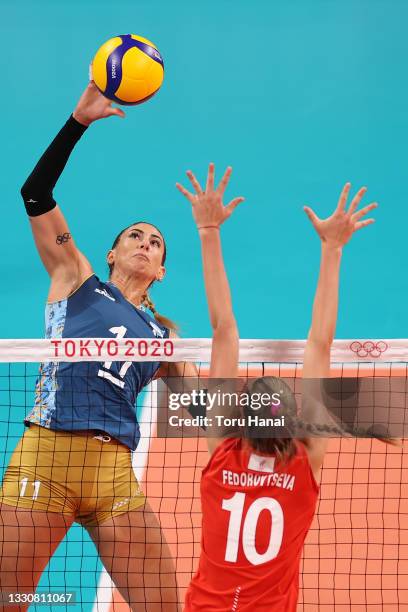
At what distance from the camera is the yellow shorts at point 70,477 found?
4266 mm

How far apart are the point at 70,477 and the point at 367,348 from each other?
5.04 ft

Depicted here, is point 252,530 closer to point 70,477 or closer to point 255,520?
point 255,520

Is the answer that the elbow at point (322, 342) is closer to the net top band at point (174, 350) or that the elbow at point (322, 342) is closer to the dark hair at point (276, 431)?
the dark hair at point (276, 431)

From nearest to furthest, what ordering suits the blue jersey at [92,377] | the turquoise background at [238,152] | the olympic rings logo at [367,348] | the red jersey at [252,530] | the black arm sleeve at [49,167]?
the red jersey at [252,530], the black arm sleeve at [49,167], the blue jersey at [92,377], the olympic rings logo at [367,348], the turquoise background at [238,152]

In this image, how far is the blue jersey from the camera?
14.4ft

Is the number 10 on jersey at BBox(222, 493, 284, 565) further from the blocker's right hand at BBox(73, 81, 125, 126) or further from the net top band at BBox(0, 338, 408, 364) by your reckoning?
the blocker's right hand at BBox(73, 81, 125, 126)

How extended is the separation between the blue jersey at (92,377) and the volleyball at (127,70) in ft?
3.11

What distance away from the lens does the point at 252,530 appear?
125 inches

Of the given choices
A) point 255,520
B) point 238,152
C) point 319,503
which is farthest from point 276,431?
point 238,152

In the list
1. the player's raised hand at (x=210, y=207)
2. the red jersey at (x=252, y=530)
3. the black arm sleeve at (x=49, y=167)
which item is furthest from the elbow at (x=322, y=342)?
the black arm sleeve at (x=49, y=167)

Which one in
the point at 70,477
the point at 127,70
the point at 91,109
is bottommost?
the point at 70,477

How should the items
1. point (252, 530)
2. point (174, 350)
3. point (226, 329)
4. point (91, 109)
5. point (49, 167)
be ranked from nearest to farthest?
point (252, 530) → point (226, 329) → point (49, 167) → point (91, 109) → point (174, 350)

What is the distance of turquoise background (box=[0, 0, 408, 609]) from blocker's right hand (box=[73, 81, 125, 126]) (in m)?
4.83

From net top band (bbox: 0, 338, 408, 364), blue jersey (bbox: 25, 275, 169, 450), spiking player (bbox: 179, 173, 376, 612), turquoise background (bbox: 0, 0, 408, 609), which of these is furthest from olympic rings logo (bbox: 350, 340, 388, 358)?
turquoise background (bbox: 0, 0, 408, 609)
